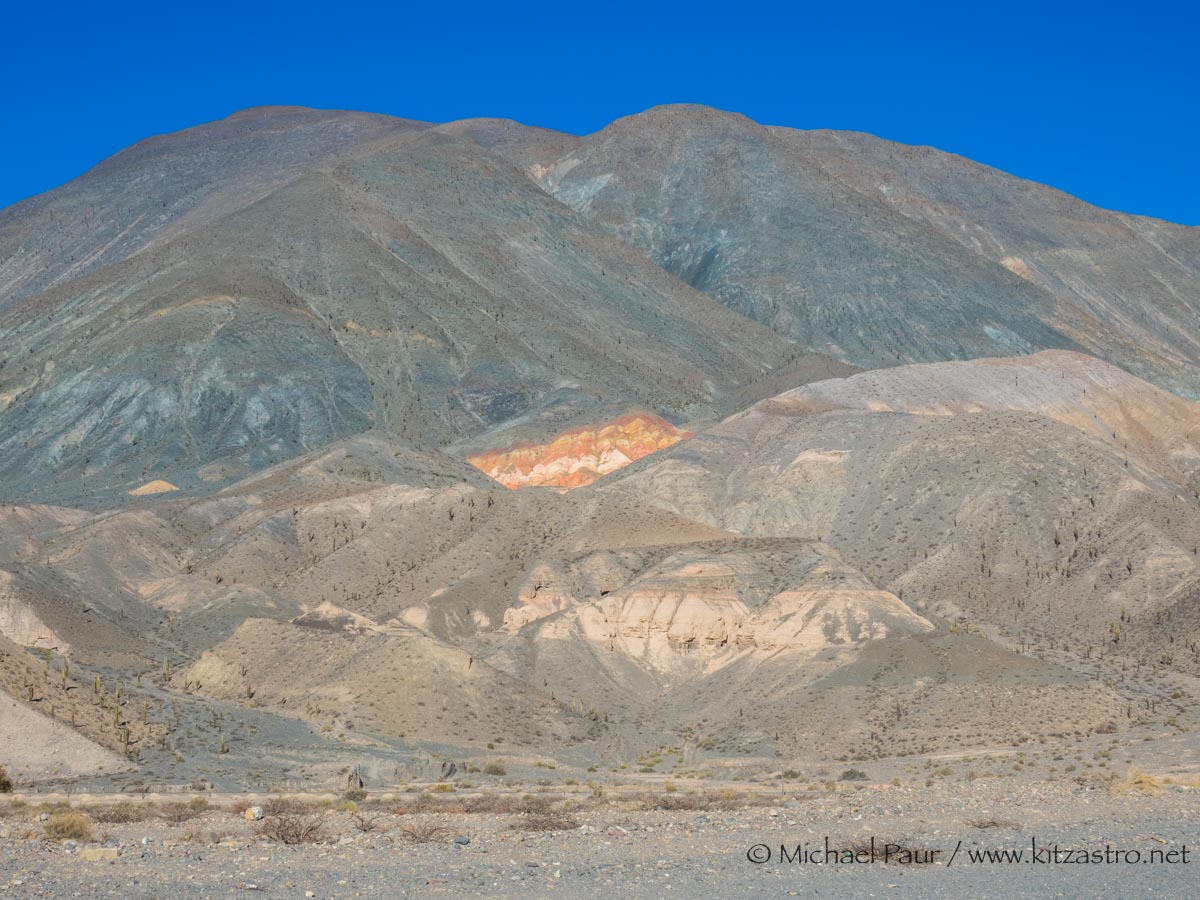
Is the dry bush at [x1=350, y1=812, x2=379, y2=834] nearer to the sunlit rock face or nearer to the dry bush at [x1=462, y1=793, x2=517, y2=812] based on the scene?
the dry bush at [x1=462, y1=793, x2=517, y2=812]

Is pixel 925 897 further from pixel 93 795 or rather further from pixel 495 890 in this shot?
pixel 93 795

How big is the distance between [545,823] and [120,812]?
899 centimetres

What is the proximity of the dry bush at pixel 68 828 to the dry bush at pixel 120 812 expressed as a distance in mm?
2539

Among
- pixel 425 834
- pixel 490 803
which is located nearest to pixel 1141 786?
pixel 490 803

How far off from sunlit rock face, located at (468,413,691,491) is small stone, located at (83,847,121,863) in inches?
3860

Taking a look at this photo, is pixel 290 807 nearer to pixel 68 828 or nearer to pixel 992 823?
pixel 68 828

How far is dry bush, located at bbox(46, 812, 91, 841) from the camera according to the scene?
90.3 feet

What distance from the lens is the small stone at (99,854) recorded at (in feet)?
82.4

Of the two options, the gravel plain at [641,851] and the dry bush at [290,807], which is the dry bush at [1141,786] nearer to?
the gravel plain at [641,851]

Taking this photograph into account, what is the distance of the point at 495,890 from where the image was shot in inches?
923

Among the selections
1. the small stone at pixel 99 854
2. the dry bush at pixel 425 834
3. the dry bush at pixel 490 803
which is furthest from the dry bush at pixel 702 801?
the small stone at pixel 99 854

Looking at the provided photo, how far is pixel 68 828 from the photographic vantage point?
2781cm

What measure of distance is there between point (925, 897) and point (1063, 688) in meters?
37.2

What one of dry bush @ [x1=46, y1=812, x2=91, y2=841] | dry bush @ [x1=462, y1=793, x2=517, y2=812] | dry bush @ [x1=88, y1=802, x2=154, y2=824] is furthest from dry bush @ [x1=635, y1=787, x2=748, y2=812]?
dry bush @ [x1=46, y1=812, x2=91, y2=841]
